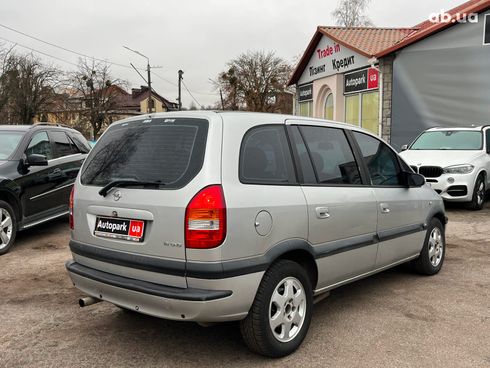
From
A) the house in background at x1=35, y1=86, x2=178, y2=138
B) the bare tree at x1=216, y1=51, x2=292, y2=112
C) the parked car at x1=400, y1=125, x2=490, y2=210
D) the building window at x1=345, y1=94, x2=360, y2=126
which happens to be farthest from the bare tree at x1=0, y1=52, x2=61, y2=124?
the parked car at x1=400, y1=125, x2=490, y2=210

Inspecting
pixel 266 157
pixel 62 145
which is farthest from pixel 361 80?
pixel 266 157

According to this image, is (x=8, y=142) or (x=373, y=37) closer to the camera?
(x=8, y=142)

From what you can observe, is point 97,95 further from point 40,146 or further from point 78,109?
point 40,146

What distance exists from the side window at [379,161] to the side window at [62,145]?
5147mm

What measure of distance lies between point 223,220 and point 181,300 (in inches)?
21.2

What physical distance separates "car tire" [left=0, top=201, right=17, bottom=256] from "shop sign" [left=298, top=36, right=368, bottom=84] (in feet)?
53.6

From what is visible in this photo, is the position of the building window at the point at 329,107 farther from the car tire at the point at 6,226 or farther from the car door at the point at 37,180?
the car tire at the point at 6,226

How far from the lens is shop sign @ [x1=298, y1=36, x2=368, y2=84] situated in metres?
20.8

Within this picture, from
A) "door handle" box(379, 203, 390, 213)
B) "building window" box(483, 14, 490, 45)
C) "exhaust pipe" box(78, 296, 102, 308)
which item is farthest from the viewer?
"building window" box(483, 14, 490, 45)

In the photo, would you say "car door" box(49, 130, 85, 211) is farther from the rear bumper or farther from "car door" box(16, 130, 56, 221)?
the rear bumper

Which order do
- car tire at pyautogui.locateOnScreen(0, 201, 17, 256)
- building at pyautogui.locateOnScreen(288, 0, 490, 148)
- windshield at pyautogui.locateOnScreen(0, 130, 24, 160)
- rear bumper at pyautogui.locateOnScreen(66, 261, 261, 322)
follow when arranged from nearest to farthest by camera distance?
1. rear bumper at pyautogui.locateOnScreen(66, 261, 261, 322)
2. car tire at pyautogui.locateOnScreen(0, 201, 17, 256)
3. windshield at pyautogui.locateOnScreen(0, 130, 24, 160)
4. building at pyautogui.locateOnScreen(288, 0, 490, 148)

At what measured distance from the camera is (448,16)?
54.1 feet

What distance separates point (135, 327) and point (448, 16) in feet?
53.7

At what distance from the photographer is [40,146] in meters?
7.29
